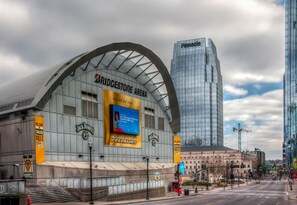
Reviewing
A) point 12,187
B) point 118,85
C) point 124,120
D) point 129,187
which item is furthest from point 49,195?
point 118,85

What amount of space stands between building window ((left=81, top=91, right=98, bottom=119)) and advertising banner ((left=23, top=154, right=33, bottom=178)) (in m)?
12.5

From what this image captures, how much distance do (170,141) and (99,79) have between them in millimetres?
27098

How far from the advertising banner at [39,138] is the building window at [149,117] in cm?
2832

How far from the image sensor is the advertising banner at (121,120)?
66.6m

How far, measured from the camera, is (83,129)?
60.8 m

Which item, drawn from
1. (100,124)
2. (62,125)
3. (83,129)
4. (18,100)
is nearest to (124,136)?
(100,124)

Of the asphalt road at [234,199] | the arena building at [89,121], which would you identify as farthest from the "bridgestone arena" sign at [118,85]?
the asphalt road at [234,199]

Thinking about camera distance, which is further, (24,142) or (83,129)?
(83,129)

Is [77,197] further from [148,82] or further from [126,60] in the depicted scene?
[148,82]

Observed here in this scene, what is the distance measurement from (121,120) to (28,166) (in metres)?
21.7

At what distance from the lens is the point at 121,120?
69188 mm

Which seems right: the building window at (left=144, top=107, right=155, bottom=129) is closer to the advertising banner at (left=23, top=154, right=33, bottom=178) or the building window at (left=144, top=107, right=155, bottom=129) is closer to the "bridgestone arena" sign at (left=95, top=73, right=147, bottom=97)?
the "bridgestone arena" sign at (left=95, top=73, right=147, bottom=97)

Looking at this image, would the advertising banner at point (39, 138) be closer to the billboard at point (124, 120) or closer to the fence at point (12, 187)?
the billboard at point (124, 120)

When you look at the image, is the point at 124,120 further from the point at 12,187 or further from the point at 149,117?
the point at 12,187
